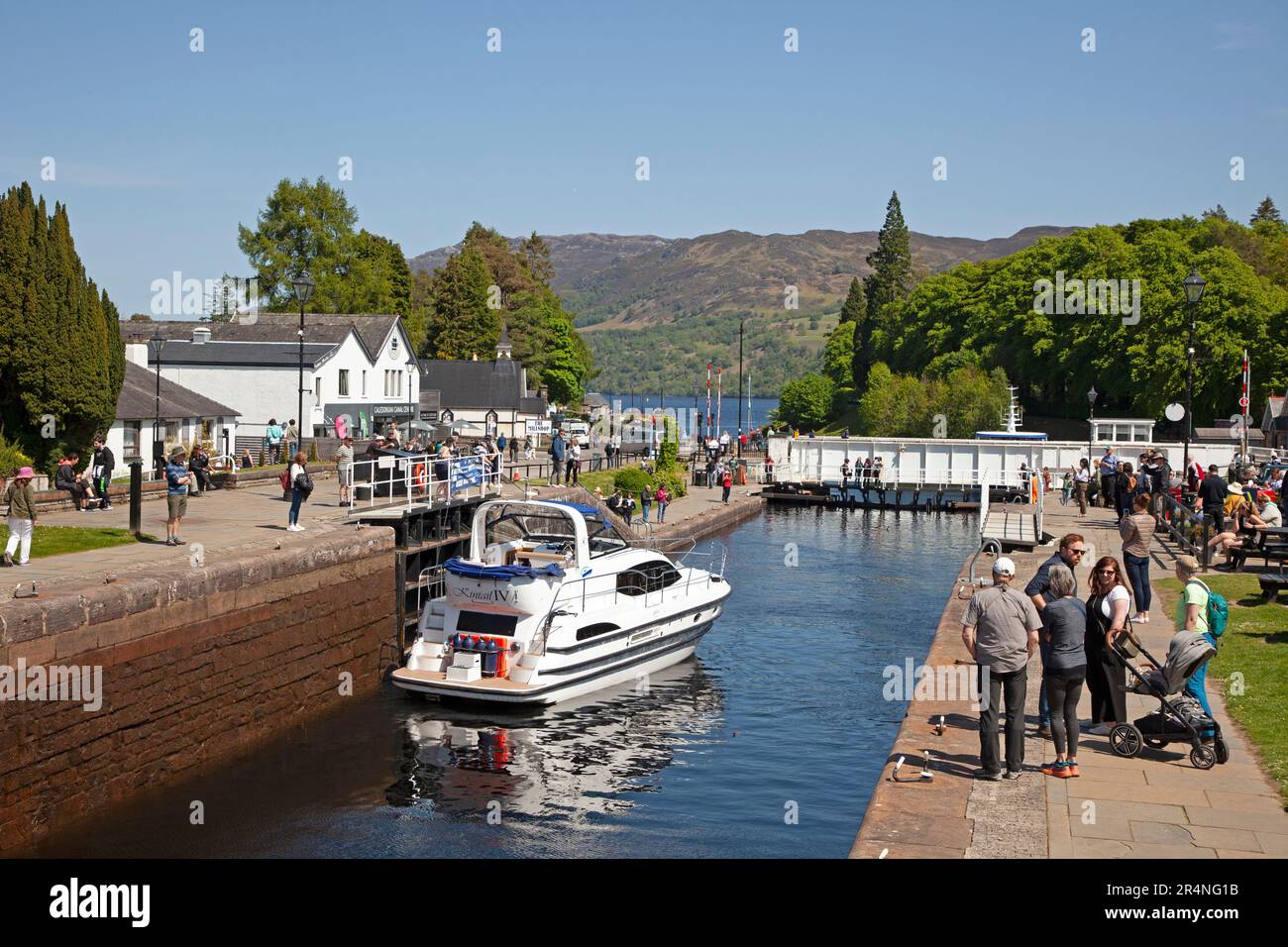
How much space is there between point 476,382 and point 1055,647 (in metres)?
83.8

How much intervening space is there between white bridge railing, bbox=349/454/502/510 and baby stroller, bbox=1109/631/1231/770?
19538mm

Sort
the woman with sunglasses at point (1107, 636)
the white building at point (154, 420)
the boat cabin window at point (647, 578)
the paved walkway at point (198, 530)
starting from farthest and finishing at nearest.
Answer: the white building at point (154, 420), the boat cabin window at point (647, 578), the paved walkway at point (198, 530), the woman with sunglasses at point (1107, 636)

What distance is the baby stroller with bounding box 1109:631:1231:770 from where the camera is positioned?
47.8 feet

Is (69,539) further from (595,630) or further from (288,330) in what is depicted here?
(288,330)

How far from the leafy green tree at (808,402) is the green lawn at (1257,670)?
13741cm

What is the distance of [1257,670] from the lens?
60.9ft

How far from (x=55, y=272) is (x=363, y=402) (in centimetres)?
3479

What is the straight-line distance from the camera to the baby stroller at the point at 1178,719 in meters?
14.6

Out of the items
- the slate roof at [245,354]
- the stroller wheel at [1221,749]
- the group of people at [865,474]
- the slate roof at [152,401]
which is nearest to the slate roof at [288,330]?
the slate roof at [245,354]

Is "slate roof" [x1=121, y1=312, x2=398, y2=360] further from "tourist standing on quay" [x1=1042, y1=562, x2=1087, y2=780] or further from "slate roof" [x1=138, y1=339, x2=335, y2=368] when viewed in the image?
"tourist standing on quay" [x1=1042, y1=562, x2=1087, y2=780]

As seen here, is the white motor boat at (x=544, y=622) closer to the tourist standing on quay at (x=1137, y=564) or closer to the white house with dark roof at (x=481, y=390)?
the tourist standing on quay at (x=1137, y=564)

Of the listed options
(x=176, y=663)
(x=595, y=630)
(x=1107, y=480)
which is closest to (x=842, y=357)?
(x=1107, y=480)

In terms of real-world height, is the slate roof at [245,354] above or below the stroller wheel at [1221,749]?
above
